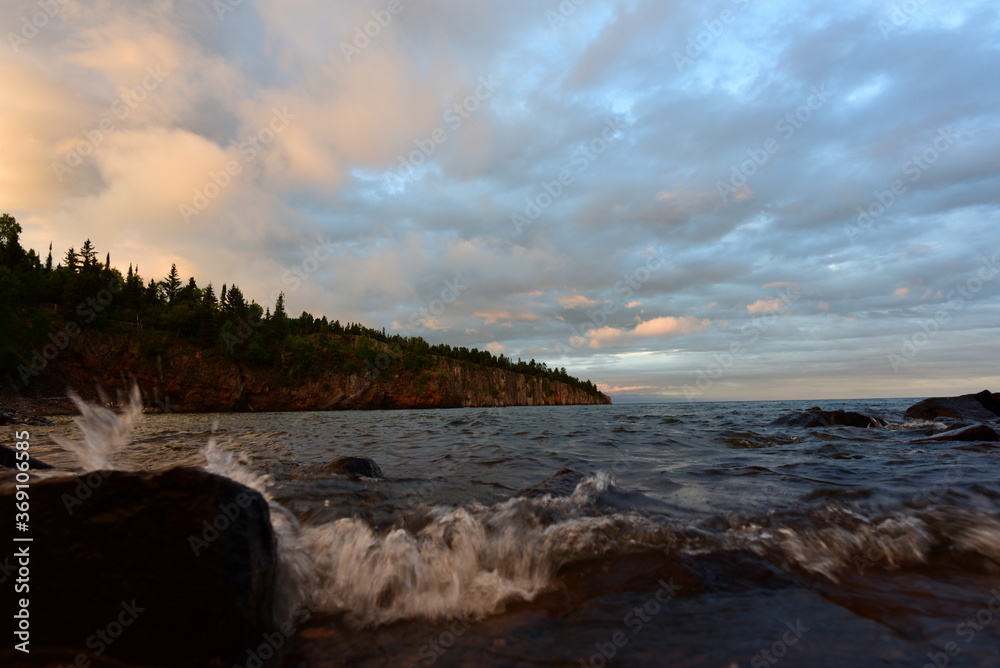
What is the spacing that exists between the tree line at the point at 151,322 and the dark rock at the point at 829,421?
79.1 meters

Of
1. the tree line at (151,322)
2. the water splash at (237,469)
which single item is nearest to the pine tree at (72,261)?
the tree line at (151,322)

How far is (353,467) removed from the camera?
29.7ft

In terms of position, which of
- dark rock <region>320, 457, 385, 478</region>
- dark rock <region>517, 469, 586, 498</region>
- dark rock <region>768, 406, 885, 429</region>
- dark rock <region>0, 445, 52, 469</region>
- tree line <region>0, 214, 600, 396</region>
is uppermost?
tree line <region>0, 214, 600, 396</region>

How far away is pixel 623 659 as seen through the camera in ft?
9.80

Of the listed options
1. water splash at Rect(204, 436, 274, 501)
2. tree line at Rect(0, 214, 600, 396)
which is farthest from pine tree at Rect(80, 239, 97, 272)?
water splash at Rect(204, 436, 274, 501)

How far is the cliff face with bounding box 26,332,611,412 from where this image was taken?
7162 centimetres

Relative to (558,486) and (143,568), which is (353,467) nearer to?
(558,486)

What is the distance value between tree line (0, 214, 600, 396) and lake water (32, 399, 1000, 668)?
7230 cm

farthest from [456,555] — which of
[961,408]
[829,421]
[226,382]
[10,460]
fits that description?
[226,382]

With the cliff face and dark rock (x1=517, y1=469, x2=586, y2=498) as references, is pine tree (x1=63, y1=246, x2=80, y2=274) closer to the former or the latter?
the cliff face

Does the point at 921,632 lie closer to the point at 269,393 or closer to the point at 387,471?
the point at 387,471

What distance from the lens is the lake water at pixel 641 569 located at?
3.17 meters

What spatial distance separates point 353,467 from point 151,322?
352 feet

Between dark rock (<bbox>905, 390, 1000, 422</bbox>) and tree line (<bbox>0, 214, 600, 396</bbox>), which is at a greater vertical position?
tree line (<bbox>0, 214, 600, 396</bbox>)
